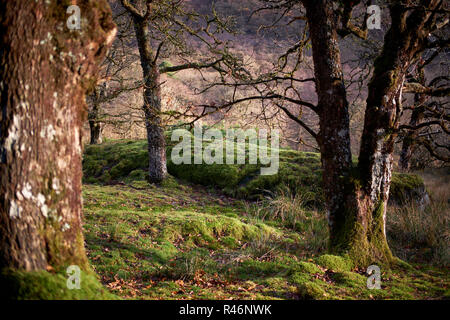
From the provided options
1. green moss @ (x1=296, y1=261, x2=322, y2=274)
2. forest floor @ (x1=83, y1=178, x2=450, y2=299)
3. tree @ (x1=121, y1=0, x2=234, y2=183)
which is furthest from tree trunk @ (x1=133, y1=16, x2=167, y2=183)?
green moss @ (x1=296, y1=261, x2=322, y2=274)

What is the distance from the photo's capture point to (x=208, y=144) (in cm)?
1030

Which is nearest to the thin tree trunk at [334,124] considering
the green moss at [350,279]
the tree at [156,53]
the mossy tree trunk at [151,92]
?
the green moss at [350,279]

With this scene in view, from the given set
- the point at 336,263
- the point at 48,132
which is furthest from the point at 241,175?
the point at 48,132

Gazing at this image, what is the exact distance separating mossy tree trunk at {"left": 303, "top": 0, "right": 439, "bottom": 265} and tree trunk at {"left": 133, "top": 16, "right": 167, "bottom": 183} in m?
4.20

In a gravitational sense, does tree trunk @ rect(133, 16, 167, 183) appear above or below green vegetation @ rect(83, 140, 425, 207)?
above

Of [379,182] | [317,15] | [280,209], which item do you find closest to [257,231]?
[280,209]

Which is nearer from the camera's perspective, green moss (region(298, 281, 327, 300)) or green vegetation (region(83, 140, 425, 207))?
green moss (region(298, 281, 327, 300))

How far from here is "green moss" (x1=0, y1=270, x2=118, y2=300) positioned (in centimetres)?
201

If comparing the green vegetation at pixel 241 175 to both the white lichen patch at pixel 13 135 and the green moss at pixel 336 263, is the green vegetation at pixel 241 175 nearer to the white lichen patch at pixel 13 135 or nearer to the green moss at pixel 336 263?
the green moss at pixel 336 263

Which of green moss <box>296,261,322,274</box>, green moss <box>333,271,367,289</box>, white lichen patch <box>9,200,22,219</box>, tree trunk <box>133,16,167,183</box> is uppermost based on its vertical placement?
tree trunk <box>133,16,167,183</box>

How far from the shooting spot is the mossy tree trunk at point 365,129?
13.2 feet

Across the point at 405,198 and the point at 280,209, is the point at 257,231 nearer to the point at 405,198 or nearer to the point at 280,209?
the point at 280,209

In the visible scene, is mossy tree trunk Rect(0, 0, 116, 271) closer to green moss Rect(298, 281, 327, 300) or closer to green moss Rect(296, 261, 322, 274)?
green moss Rect(298, 281, 327, 300)

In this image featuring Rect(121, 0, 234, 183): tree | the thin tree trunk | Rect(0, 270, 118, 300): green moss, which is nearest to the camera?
Rect(0, 270, 118, 300): green moss
